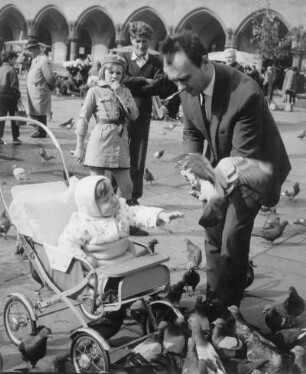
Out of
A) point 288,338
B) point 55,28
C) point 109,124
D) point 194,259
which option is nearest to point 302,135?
point 109,124

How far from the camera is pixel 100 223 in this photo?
3.54 metres

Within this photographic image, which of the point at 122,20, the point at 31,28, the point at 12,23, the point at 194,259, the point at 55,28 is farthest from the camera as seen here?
the point at 12,23

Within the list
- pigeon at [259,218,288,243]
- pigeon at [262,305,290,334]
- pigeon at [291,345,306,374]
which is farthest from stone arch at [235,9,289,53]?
pigeon at [291,345,306,374]

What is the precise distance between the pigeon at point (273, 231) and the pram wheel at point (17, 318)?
2780mm

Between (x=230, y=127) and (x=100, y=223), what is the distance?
973 mm

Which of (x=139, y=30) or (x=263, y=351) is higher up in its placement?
(x=139, y=30)

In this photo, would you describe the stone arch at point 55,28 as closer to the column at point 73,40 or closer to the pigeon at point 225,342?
the column at point 73,40

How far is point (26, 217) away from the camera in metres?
3.63

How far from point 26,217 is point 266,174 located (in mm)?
1488

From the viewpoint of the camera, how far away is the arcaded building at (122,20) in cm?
3033

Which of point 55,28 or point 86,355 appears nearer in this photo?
point 86,355

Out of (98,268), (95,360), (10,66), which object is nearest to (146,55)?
(98,268)

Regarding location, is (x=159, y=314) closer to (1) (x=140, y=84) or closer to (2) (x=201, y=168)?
(2) (x=201, y=168)

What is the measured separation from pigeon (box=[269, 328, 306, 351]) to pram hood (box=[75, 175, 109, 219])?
50.7 inches
